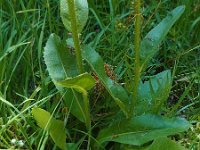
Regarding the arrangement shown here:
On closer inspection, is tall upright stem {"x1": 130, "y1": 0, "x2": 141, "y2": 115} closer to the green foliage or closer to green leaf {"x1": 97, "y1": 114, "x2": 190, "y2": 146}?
green leaf {"x1": 97, "y1": 114, "x2": 190, "y2": 146}

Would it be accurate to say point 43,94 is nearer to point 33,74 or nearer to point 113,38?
point 33,74

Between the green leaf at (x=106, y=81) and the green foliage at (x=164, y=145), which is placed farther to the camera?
the green leaf at (x=106, y=81)

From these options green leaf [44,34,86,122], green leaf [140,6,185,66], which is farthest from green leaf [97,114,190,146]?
green leaf [140,6,185,66]

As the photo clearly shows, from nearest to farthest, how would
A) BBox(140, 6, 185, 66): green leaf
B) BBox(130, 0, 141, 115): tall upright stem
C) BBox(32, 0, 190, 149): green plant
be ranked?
BBox(130, 0, 141, 115): tall upright stem → BBox(32, 0, 190, 149): green plant → BBox(140, 6, 185, 66): green leaf

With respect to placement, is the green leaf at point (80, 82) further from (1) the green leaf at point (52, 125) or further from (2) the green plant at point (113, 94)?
(1) the green leaf at point (52, 125)

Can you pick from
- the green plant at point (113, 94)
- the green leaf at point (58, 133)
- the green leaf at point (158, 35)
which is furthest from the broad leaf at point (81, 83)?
the green leaf at point (158, 35)

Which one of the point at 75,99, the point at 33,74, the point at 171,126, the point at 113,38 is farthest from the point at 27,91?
the point at 171,126

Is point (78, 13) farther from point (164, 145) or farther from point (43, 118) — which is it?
point (164, 145)
